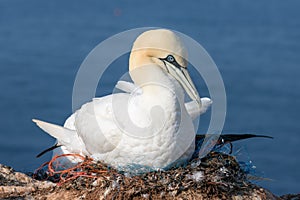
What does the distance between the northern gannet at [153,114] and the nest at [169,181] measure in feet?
0.51

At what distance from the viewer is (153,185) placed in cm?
661

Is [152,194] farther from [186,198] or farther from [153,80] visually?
[153,80]

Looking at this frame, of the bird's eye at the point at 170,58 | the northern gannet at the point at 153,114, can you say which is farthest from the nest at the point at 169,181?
the bird's eye at the point at 170,58

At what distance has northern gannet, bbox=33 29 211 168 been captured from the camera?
22.6ft

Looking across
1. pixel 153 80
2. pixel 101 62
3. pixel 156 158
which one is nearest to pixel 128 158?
pixel 156 158

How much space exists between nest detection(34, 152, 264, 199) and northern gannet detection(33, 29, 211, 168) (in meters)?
0.16

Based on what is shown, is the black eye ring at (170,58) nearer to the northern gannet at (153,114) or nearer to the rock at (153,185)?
the northern gannet at (153,114)

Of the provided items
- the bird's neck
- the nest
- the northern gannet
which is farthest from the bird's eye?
the nest

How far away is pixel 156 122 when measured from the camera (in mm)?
6883

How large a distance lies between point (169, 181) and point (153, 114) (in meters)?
0.60

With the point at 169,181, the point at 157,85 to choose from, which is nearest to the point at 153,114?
the point at 157,85

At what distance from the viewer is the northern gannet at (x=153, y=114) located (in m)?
6.89

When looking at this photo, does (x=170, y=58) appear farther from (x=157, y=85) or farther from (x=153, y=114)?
(x=153, y=114)

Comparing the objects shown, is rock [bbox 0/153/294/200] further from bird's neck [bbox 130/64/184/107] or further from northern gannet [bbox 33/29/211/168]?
bird's neck [bbox 130/64/184/107]
